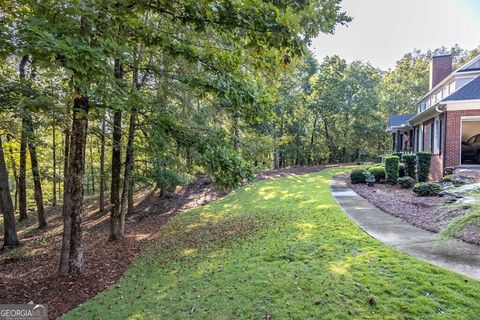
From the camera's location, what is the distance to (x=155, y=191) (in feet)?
57.5

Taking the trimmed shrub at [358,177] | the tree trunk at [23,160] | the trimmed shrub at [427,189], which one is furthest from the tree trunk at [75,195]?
the trimmed shrub at [358,177]

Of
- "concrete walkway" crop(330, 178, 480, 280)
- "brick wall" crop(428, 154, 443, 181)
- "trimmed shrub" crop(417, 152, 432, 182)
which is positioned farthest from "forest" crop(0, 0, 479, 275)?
"brick wall" crop(428, 154, 443, 181)

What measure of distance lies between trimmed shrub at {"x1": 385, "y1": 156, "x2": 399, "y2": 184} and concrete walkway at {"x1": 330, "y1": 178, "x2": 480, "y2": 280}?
504 cm

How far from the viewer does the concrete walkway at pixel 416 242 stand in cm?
437

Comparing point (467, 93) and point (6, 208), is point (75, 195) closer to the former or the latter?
point (6, 208)

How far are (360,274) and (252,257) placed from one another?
199cm

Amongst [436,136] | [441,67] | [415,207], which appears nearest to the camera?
[415,207]

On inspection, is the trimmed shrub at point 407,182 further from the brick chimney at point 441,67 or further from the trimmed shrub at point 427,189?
the brick chimney at point 441,67

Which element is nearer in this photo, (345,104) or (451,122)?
(451,122)

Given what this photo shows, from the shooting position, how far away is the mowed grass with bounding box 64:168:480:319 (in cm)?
356

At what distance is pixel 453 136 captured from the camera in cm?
1210

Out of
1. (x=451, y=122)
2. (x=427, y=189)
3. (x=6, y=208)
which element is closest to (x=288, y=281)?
(x=427, y=189)

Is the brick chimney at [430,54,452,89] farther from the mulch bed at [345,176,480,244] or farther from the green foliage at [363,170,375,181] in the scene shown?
the mulch bed at [345,176,480,244]

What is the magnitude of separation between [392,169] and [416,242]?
8.35 metres
